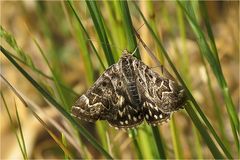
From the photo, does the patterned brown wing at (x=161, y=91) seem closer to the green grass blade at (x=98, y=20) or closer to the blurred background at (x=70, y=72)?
the green grass blade at (x=98, y=20)

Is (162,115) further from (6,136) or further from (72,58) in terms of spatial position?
(72,58)

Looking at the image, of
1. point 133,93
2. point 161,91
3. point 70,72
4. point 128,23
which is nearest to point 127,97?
point 133,93

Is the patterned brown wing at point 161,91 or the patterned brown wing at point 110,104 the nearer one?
the patterned brown wing at point 161,91

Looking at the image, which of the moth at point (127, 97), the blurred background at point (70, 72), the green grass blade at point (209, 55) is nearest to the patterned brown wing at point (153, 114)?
the moth at point (127, 97)

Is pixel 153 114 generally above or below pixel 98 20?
below

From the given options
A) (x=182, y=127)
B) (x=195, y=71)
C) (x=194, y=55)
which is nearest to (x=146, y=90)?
(x=182, y=127)

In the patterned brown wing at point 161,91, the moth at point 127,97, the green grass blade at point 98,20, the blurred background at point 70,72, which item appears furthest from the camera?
the blurred background at point 70,72

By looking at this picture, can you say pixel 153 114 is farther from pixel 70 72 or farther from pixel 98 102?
pixel 70 72

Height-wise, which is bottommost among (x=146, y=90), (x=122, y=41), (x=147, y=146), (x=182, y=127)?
(x=182, y=127)
